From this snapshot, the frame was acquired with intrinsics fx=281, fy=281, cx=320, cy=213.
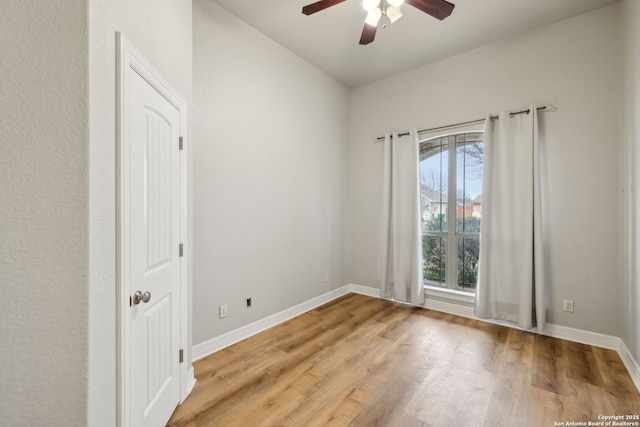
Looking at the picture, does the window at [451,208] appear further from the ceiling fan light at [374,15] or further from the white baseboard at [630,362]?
the ceiling fan light at [374,15]

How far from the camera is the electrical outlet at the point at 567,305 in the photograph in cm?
278

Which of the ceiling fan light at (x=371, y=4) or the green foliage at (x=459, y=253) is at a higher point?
the ceiling fan light at (x=371, y=4)

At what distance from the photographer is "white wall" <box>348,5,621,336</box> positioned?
2611 millimetres

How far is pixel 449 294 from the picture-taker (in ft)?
11.6

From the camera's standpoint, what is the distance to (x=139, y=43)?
139cm

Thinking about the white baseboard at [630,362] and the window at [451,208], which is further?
the window at [451,208]

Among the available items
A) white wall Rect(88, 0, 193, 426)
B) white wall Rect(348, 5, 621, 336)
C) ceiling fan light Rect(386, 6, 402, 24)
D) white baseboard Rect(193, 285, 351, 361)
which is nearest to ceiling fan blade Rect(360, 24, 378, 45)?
ceiling fan light Rect(386, 6, 402, 24)

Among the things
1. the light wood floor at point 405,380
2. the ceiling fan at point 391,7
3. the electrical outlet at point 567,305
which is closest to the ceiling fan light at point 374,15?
the ceiling fan at point 391,7

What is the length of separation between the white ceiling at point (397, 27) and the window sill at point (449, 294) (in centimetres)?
292

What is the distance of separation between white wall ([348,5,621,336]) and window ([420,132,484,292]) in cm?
42

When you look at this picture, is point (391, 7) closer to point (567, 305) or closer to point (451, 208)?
point (451, 208)

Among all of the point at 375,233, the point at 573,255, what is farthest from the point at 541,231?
the point at 375,233

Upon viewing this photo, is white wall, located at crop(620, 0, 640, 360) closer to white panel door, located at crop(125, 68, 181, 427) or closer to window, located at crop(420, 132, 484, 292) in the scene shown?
window, located at crop(420, 132, 484, 292)

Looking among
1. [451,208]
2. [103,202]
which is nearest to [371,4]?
[103,202]
